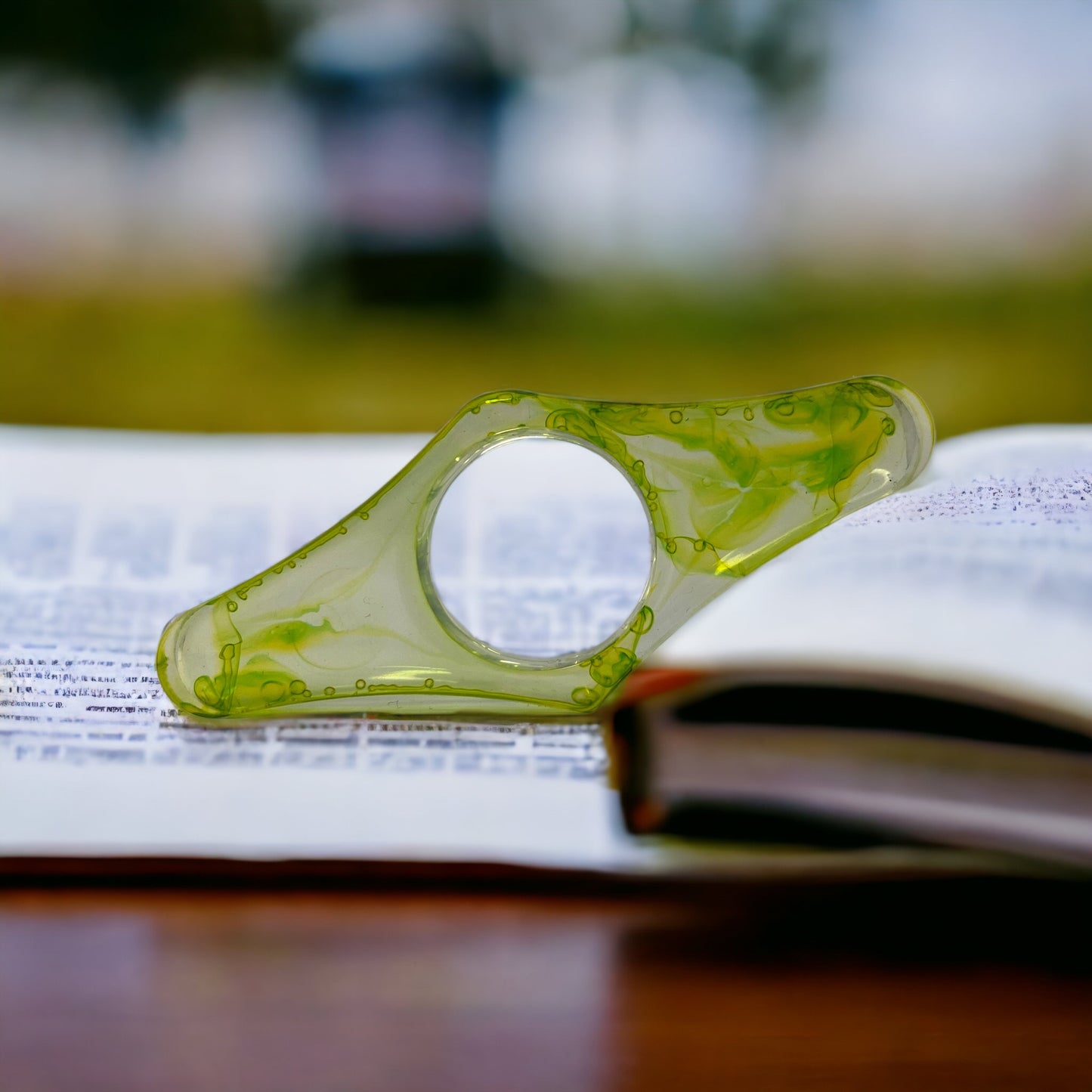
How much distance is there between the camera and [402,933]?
0.28 metres

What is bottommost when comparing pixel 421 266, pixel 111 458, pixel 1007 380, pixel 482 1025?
pixel 482 1025

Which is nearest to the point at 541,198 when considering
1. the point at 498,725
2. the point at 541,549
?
the point at 541,549

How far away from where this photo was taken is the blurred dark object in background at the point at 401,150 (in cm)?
106

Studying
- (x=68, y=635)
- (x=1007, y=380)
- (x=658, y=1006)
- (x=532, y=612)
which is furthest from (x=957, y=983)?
(x=1007, y=380)

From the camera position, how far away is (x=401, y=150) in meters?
1.07

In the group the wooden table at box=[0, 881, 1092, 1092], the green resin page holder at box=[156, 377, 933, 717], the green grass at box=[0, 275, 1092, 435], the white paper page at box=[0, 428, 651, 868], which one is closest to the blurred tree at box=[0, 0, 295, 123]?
the green grass at box=[0, 275, 1092, 435]

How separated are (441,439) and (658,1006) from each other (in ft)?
0.58

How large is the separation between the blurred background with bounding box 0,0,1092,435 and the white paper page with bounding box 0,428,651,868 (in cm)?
55

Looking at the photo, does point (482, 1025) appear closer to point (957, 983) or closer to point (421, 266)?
point (957, 983)

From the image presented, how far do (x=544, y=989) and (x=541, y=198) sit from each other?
927 mm

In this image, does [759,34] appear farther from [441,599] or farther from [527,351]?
[441,599]

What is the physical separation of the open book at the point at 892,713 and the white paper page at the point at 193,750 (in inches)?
1.3

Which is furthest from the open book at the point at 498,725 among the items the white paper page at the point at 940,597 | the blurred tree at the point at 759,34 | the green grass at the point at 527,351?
Answer: the blurred tree at the point at 759,34

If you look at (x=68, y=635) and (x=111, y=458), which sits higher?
(x=111, y=458)
